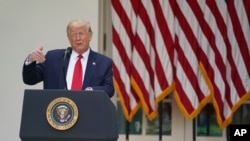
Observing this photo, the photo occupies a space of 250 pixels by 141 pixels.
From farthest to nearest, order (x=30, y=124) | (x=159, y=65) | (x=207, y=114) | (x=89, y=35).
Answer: (x=207, y=114) → (x=159, y=65) → (x=89, y=35) → (x=30, y=124)

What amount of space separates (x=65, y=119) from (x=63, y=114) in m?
0.02

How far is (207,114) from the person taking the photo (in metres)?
5.24

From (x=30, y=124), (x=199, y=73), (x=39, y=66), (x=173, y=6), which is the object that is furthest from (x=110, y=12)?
(x=30, y=124)

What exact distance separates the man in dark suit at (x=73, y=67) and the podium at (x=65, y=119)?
492 millimetres

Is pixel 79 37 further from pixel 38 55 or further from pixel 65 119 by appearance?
pixel 65 119

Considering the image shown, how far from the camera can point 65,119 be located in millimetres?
2246

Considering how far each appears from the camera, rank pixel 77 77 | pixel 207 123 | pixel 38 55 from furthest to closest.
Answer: pixel 207 123 < pixel 77 77 < pixel 38 55

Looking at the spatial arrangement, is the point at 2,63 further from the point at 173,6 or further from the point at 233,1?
the point at 233,1

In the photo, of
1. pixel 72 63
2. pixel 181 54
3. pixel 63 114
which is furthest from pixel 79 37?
pixel 181 54

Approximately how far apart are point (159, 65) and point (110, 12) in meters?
0.73

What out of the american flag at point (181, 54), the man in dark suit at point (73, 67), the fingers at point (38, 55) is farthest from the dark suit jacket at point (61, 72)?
the american flag at point (181, 54)

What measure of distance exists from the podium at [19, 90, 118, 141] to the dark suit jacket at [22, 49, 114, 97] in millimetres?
508

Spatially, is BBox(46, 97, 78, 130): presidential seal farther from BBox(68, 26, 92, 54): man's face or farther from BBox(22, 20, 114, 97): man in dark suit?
BBox(68, 26, 92, 54): man's face

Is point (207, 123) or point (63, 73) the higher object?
Answer: point (63, 73)
